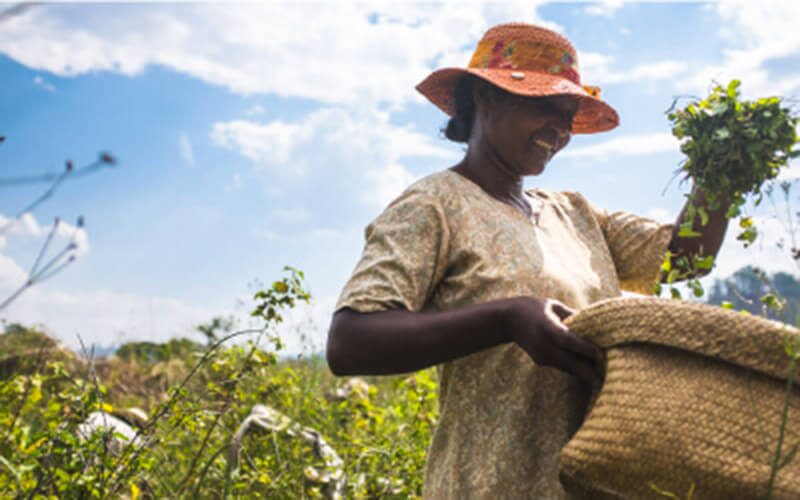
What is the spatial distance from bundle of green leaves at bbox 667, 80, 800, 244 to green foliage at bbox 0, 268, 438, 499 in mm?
1441

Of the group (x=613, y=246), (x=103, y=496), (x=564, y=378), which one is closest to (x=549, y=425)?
(x=564, y=378)

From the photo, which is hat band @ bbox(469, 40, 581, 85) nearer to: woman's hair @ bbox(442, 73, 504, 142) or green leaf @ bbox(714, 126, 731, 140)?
woman's hair @ bbox(442, 73, 504, 142)

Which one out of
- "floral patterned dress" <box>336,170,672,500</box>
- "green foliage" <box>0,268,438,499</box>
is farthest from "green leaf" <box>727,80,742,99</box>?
"green foliage" <box>0,268,438,499</box>

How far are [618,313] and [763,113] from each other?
0.76 m

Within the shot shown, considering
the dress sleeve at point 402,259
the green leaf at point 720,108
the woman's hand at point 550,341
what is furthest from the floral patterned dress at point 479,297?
the green leaf at point 720,108

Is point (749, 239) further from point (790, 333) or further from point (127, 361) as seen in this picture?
point (127, 361)

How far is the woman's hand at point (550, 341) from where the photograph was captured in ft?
5.14

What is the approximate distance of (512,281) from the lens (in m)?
1.93

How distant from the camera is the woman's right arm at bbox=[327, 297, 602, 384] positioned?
1585 millimetres

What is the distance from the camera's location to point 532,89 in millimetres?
2156

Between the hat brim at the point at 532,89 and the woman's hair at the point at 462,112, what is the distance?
0.09 feet

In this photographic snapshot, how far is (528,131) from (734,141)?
23.3 inches

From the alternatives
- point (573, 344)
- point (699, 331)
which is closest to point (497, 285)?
point (573, 344)

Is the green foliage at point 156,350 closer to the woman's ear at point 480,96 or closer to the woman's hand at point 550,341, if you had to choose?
the woman's ear at point 480,96
